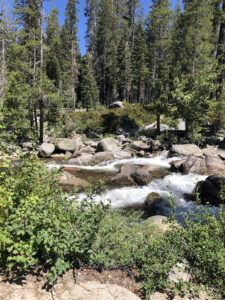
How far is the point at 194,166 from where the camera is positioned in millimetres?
11086

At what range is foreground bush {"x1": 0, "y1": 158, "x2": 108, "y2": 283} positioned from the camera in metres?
2.29

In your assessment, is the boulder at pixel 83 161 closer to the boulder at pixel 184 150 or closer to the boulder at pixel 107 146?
the boulder at pixel 107 146

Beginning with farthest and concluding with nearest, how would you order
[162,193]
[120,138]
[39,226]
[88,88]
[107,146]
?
[88,88] < [120,138] < [107,146] < [162,193] < [39,226]

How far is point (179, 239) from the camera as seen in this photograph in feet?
11.1

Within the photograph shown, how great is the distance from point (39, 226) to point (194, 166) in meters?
10.1

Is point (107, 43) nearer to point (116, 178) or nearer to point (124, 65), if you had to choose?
point (124, 65)

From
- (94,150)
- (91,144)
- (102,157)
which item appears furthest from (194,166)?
(91,144)

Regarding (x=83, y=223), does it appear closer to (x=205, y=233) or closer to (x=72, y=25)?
(x=205, y=233)

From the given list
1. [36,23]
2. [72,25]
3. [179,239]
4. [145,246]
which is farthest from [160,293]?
[72,25]

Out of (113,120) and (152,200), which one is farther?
(113,120)

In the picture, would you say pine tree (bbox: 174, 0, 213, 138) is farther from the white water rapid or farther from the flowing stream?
the flowing stream

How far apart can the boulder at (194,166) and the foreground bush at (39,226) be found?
29.9 ft

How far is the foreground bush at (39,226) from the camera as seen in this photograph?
229cm

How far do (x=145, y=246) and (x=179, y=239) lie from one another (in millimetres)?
608
